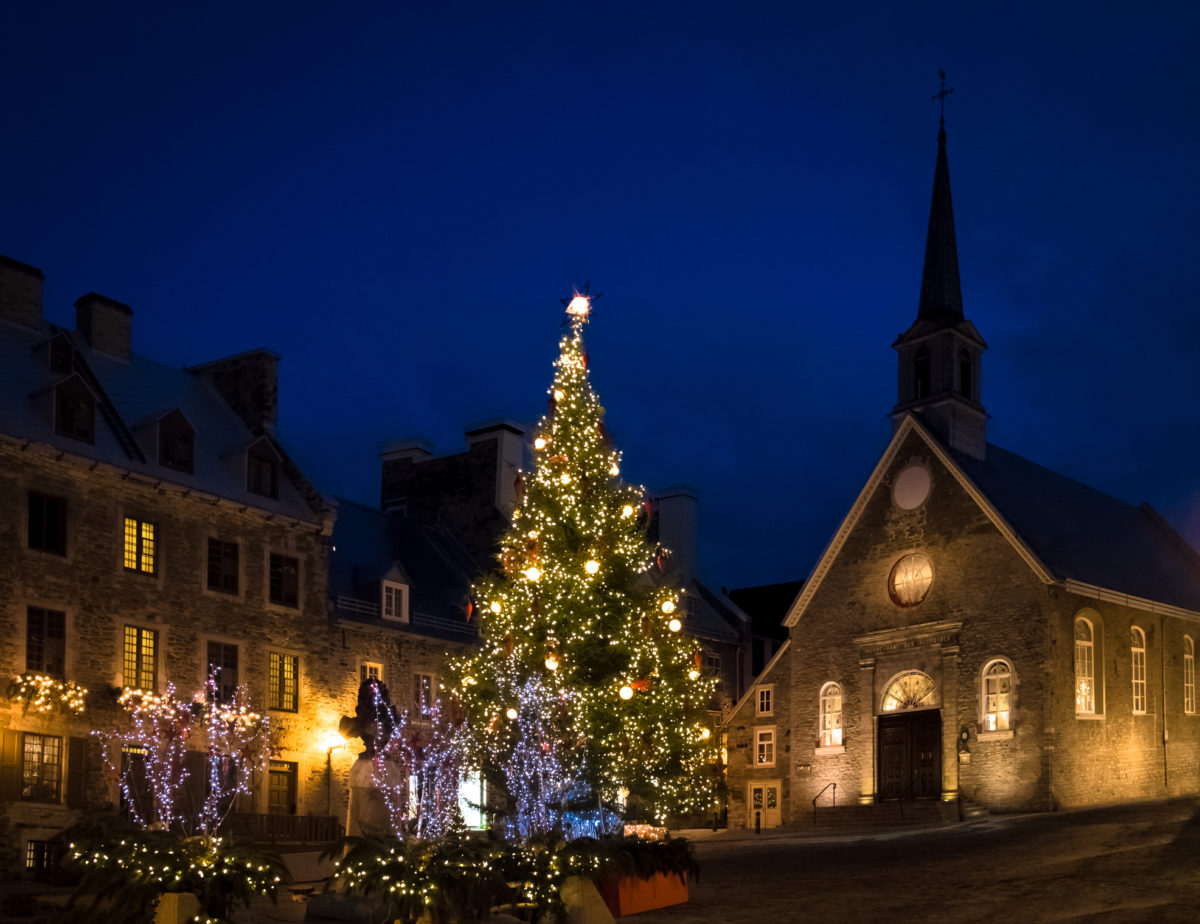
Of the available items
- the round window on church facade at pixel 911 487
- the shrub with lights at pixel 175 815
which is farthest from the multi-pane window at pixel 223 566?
the round window on church facade at pixel 911 487

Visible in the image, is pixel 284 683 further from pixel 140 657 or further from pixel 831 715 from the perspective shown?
pixel 831 715

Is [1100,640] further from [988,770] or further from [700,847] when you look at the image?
[700,847]

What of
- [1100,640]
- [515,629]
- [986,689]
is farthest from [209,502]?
[1100,640]

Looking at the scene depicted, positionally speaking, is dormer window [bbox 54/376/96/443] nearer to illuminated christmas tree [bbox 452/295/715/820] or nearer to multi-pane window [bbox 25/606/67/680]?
multi-pane window [bbox 25/606/67/680]

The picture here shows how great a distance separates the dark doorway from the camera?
118 ft

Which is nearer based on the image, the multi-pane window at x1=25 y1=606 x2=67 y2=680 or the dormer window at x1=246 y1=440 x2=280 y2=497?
the multi-pane window at x1=25 y1=606 x2=67 y2=680

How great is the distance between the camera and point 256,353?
35.9m

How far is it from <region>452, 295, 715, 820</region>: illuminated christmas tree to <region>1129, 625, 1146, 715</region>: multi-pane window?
530 inches

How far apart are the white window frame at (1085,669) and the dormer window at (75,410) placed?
2325 cm

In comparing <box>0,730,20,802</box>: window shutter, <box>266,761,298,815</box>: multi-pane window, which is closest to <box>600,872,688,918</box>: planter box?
<box>0,730,20,802</box>: window shutter

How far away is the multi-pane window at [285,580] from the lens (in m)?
33.3

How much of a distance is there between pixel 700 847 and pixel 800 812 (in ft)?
27.4

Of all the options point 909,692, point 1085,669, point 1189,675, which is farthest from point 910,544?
point 1189,675

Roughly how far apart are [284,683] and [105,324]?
9.40 meters
